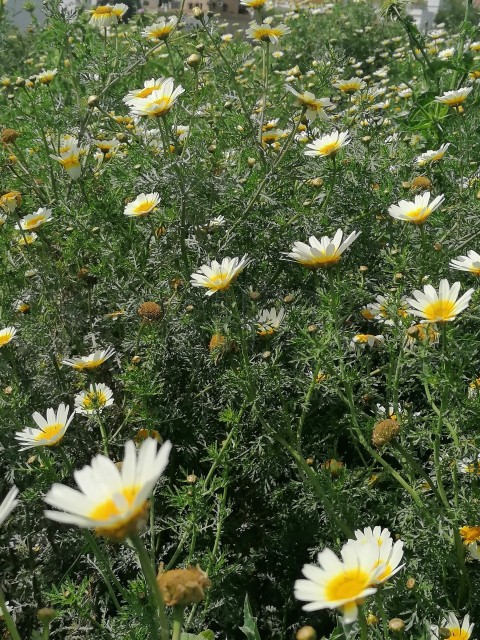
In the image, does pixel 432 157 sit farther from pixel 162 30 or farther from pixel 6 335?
pixel 6 335

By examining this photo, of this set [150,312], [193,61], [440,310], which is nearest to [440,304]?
[440,310]

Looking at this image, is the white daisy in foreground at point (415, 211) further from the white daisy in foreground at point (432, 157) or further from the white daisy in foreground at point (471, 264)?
the white daisy in foreground at point (432, 157)

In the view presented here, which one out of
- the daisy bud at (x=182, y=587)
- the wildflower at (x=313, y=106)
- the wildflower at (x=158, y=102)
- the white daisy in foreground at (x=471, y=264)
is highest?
the wildflower at (x=158, y=102)

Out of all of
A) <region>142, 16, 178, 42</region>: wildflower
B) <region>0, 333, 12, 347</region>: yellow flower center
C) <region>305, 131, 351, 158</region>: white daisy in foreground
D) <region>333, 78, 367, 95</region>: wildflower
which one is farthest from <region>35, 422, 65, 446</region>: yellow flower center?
<region>333, 78, 367, 95</region>: wildflower

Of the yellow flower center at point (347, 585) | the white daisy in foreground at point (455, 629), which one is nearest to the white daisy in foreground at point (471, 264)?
the white daisy in foreground at point (455, 629)

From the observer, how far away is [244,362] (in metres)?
1.66

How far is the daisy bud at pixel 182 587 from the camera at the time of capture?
93 centimetres

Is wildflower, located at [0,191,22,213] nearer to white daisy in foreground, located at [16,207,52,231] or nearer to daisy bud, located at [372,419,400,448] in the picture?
white daisy in foreground, located at [16,207,52,231]

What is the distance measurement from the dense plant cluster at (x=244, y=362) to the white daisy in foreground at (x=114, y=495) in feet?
1.14

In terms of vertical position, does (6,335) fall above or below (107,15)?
below

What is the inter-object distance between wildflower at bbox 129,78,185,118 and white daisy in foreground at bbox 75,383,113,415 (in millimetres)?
755

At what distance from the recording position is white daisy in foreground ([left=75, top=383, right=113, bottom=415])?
5.90ft

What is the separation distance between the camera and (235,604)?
6.01ft

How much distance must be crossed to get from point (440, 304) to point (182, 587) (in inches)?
33.2
